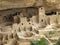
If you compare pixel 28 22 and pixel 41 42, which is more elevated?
pixel 28 22

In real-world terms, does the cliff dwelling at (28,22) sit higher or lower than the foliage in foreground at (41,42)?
higher

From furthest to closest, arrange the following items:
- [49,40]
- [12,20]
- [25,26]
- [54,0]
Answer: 1. [12,20]
2. [54,0]
3. [25,26]
4. [49,40]

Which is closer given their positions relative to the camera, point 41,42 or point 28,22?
point 41,42

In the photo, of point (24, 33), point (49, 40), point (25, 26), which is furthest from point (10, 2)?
point (49, 40)

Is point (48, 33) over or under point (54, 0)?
under

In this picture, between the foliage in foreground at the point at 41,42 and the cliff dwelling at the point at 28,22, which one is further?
the cliff dwelling at the point at 28,22

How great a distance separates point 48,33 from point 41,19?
1.82 metres

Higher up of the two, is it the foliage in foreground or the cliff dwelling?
the cliff dwelling

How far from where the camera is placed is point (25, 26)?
854 centimetres

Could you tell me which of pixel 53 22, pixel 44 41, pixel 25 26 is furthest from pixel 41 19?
pixel 44 41

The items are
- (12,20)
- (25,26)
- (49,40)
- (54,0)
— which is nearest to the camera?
(49,40)

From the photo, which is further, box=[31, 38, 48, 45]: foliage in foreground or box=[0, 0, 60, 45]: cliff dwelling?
box=[0, 0, 60, 45]: cliff dwelling

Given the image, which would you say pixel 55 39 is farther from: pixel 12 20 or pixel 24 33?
pixel 12 20

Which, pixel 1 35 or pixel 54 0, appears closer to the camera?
pixel 1 35
